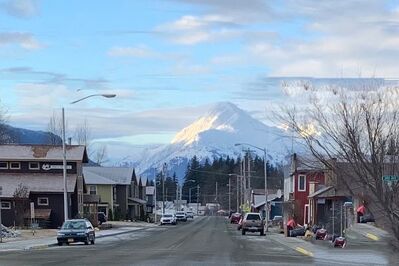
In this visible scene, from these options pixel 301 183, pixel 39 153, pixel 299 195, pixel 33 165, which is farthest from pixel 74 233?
pixel 301 183

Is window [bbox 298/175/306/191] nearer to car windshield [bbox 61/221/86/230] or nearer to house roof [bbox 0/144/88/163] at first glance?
house roof [bbox 0/144/88/163]

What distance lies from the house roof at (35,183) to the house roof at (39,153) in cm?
174

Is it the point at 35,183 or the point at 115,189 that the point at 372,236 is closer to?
the point at 35,183

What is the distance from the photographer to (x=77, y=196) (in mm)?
74500

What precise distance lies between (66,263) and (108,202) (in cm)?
7986

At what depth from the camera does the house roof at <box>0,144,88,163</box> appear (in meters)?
72.8

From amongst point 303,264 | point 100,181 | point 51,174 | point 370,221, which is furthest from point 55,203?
point 303,264

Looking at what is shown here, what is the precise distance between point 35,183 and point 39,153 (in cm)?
382

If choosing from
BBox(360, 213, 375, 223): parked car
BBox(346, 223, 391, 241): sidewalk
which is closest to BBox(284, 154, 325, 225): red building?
BBox(360, 213, 375, 223): parked car

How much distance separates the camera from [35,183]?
232 ft

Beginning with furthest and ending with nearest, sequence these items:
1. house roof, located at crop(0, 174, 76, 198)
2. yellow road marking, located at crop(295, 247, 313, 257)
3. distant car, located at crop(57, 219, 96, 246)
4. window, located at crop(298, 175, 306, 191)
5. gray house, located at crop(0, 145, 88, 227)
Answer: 1. window, located at crop(298, 175, 306, 191)
2. house roof, located at crop(0, 174, 76, 198)
3. gray house, located at crop(0, 145, 88, 227)
4. distant car, located at crop(57, 219, 96, 246)
5. yellow road marking, located at crop(295, 247, 313, 257)

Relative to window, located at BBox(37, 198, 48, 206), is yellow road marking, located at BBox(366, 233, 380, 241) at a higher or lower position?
higher

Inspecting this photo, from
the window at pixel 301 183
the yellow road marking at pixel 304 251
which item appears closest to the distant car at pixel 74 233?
the yellow road marking at pixel 304 251

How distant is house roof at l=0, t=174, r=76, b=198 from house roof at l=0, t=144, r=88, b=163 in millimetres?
1737
